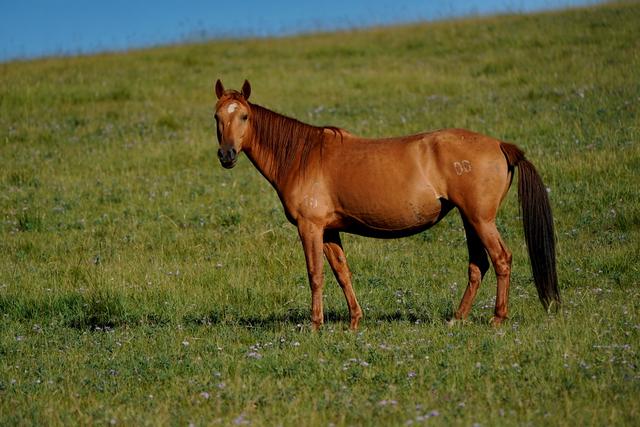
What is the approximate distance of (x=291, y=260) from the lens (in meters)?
12.2

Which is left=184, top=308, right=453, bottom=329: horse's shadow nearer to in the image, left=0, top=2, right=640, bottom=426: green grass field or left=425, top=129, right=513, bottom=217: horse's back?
left=0, top=2, right=640, bottom=426: green grass field

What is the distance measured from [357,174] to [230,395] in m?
3.19

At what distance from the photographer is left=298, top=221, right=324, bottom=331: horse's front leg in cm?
930

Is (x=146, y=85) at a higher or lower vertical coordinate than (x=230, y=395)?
higher

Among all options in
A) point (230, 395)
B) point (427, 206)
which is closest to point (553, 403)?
point (230, 395)

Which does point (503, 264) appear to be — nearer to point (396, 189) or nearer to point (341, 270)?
point (396, 189)

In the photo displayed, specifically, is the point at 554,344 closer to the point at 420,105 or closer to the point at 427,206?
the point at 427,206

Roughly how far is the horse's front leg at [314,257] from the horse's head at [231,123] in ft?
3.38

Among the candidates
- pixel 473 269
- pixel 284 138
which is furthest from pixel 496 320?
pixel 284 138

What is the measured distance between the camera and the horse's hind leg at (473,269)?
9398 millimetres

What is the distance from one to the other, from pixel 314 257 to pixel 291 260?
9.62ft

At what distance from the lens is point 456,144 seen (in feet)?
30.1

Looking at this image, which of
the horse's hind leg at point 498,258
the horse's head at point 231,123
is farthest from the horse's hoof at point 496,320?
the horse's head at point 231,123

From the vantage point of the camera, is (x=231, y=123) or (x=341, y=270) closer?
(x=231, y=123)
